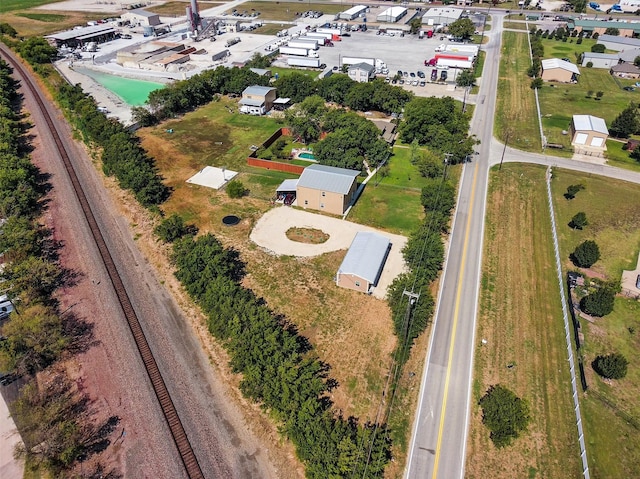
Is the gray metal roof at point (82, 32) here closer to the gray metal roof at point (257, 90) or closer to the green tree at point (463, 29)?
the gray metal roof at point (257, 90)

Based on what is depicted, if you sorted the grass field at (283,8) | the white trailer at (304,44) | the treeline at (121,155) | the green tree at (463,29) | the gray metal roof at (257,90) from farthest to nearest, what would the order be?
the grass field at (283,8)
the green tree at (463,29)
the white trailer at (304,44)
the gray metal roof at (257,90)
the treeline at (121,155)

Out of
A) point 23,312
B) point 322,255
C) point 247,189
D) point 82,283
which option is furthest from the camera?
point 247,189

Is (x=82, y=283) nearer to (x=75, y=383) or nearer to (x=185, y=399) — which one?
(x=75, y=383)

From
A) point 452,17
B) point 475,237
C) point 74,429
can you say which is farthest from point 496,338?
point 452,17

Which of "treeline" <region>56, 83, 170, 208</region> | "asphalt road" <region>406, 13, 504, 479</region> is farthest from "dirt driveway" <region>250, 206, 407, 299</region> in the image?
"treeline" <region>56, 83, 170, 208</region>

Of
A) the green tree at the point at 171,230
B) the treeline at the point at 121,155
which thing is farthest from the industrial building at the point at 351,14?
the green tree at the point at 171,230

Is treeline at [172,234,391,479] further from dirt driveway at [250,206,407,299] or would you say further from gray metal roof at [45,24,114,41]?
gray metal roof at [45,24,114,41]

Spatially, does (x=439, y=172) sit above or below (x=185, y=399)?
above
